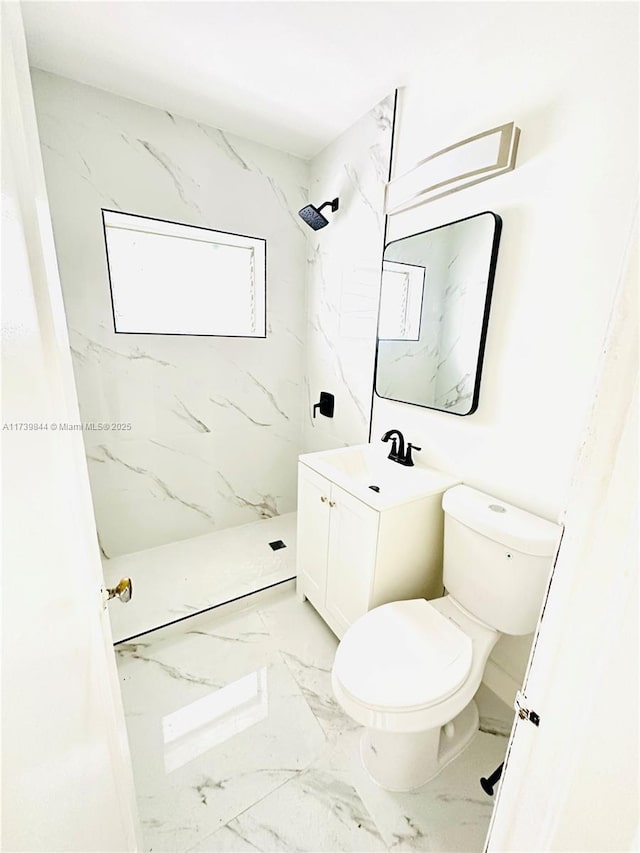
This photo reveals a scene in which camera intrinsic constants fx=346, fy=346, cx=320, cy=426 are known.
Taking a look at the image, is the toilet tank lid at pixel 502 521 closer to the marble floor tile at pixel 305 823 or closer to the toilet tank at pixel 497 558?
the toilet tank at pixel 497 558

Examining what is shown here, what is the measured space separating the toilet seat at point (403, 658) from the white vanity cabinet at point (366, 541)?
13cm

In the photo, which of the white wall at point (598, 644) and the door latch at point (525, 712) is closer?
the white wall at point (598, 644)

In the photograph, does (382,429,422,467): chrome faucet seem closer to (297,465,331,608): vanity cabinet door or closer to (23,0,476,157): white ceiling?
(297,465,331,608): vanity cabinet door

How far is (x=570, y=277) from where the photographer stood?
3.45 ft

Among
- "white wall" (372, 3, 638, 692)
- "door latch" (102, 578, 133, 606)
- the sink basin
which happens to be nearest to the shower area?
the sink basin

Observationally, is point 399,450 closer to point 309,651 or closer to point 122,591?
point 309,651

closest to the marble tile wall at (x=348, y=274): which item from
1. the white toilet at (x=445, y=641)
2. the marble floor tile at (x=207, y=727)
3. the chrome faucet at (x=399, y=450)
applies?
the chrome faucet at (x=399, y=450)

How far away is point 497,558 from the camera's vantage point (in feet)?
3.67

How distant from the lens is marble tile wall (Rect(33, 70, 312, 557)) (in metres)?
1.64

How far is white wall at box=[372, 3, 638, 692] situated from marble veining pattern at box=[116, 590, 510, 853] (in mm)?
524

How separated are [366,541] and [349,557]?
0.16m

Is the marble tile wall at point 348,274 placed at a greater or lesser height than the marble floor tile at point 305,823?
greater

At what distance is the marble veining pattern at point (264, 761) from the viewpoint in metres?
1.00

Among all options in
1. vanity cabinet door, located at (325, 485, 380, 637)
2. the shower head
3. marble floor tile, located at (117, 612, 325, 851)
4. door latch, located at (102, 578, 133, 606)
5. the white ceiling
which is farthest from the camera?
the shower head
